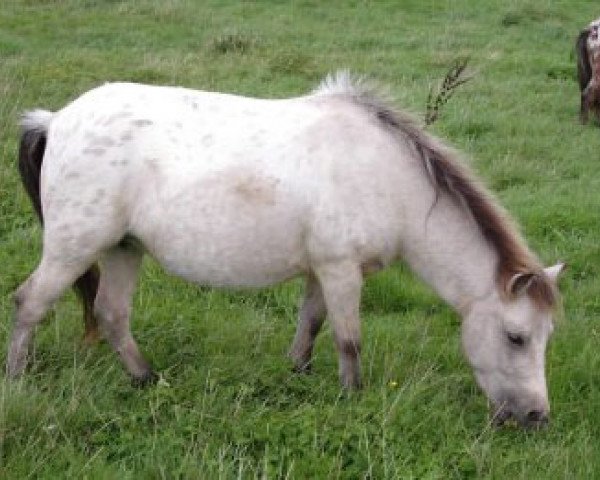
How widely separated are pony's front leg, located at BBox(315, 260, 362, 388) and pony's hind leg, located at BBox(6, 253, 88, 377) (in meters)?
1.16

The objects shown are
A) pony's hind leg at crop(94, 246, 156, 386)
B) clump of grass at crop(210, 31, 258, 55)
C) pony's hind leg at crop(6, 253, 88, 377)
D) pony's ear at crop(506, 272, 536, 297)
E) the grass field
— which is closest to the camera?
the grass field

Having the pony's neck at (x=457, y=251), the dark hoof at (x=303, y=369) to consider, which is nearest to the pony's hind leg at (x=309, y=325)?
the dark hoof at (x=303, y=369)

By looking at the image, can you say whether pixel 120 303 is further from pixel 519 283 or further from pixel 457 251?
pixel 519 283

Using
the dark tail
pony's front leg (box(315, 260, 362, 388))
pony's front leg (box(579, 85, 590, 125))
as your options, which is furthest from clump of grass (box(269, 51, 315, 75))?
pony's front leg (box(315, 260, 362, 388))

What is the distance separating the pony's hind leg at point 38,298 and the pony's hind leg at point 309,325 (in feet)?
3.72

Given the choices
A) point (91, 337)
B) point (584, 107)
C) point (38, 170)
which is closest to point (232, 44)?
point (584, 107)

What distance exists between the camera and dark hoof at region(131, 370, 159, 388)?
13.5 ft

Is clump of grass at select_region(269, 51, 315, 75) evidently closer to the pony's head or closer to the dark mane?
the dark mane

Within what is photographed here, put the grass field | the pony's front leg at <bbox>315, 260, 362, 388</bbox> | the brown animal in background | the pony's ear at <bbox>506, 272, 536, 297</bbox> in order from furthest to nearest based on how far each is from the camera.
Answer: the brown animal in background
the pony's front leg at <bbox>315, 260, 362, 388</bbox>
the pony's ear at <bbox>506, 272, 536, 297</bbox>
the grass field

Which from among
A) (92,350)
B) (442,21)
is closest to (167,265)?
(92,350)

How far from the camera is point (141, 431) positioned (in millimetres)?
3553

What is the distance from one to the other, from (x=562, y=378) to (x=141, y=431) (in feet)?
6.85

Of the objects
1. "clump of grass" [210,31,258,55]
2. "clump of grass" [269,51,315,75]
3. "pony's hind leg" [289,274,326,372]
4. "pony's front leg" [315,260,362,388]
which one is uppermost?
"pony's front leg" [315,260,362,388]

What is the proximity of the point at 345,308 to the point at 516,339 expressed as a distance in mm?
777
